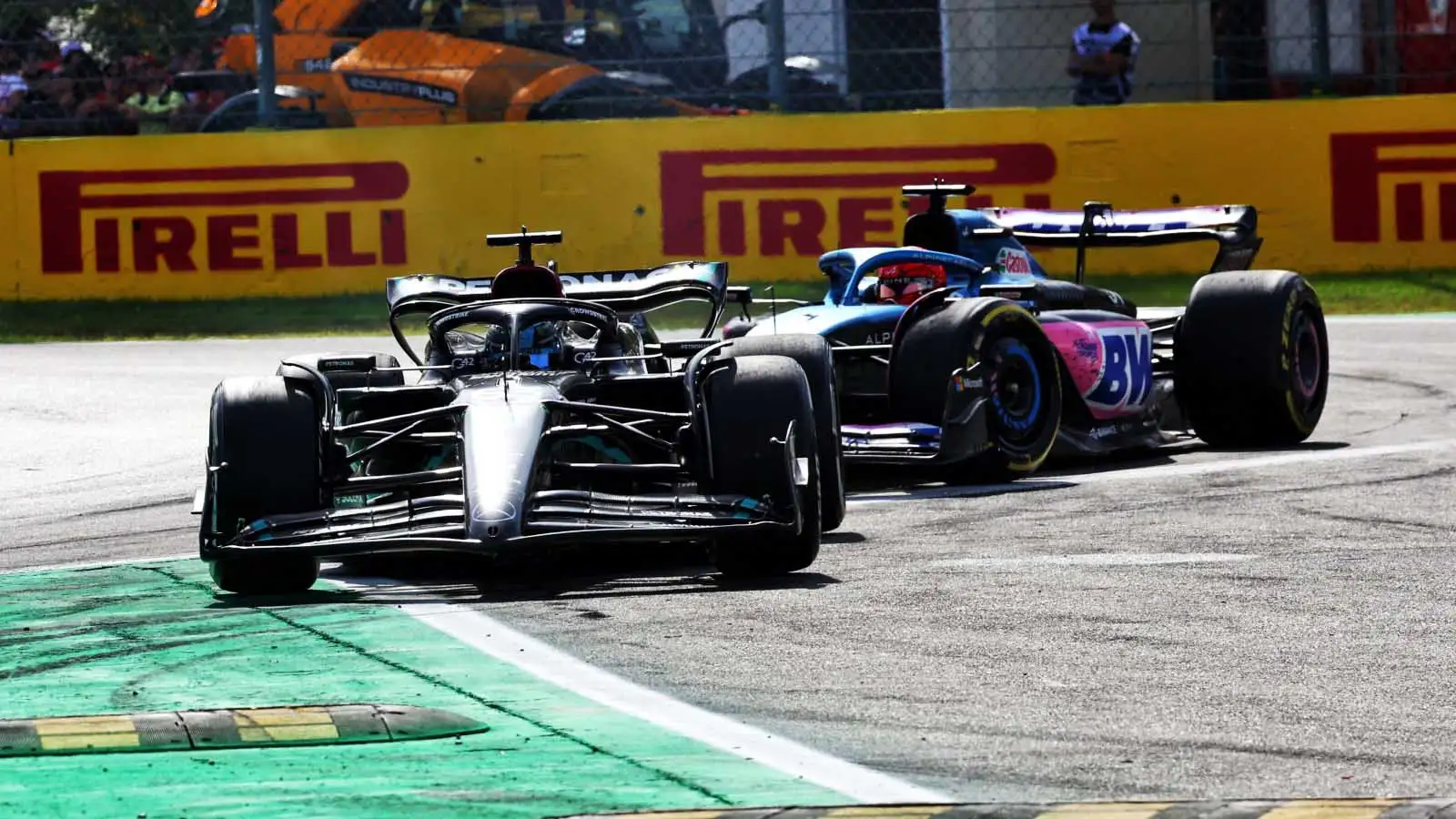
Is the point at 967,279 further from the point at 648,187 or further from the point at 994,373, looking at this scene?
the point at 648,187

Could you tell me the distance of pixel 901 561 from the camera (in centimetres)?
776

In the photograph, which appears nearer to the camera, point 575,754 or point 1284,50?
point 575,754

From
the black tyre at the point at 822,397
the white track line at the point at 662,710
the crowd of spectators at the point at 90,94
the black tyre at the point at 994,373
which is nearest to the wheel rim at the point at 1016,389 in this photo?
the black tyre at the point at 994,373

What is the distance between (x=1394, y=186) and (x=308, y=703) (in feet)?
44.0

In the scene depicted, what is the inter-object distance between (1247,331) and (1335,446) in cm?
66

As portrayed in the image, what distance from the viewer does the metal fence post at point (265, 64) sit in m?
17.6

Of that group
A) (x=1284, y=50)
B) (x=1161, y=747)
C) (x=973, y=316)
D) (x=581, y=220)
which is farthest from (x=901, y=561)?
(x=1284, y=50)

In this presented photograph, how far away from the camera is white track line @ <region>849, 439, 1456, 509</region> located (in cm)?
979

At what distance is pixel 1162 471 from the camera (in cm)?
1038

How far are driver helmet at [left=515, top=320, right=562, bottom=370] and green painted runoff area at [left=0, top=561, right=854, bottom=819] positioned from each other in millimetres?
1304

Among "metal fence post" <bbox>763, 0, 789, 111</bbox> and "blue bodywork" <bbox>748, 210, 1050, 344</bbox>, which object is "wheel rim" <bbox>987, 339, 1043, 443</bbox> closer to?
"blue bodywork" <bbox>748, 210, 1050, 344</bbox>

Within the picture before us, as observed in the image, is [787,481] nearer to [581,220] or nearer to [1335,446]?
[1335,446]

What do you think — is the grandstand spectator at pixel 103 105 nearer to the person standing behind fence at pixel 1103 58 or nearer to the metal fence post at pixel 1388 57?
the person standing behind fence at pixel 1103 58

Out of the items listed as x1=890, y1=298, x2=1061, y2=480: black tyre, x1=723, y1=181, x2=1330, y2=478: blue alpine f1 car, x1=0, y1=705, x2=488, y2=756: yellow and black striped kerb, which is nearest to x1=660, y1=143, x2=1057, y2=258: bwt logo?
x1=723, y1=181, x2=1330, y2=478: blue alpine f1 car
